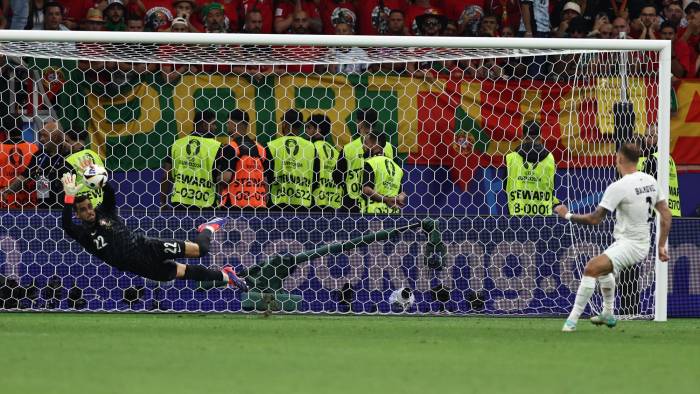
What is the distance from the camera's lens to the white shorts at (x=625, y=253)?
1162cm

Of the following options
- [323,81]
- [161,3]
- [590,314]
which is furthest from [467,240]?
[161,3]

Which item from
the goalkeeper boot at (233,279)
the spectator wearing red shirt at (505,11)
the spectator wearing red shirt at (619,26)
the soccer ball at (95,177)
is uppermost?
the spectator wearing red shirt at (505,11)

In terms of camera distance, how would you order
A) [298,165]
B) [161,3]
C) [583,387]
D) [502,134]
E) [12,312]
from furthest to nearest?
[161,3], [502,134], [298,165], [12,312], [583,387]

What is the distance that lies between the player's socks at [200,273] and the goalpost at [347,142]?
404mm

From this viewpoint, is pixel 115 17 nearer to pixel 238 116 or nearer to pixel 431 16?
pixel 238 116

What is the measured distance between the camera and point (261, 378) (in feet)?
26.6

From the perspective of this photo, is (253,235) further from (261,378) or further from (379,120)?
(261,378)

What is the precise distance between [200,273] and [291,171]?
1.87 metres

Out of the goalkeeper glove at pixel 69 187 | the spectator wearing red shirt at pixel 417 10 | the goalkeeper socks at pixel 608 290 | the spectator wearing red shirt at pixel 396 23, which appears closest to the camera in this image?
the goalkeeper socks at pixel 608 290

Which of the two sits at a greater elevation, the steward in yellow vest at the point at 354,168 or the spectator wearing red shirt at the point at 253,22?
the spectator wearing red shirt at the point at 253,22

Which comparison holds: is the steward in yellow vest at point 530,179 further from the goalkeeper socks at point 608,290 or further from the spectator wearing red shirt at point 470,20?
the spectator wearing red shirt at point 470,20

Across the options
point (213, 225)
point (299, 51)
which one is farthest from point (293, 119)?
point (213, 225)

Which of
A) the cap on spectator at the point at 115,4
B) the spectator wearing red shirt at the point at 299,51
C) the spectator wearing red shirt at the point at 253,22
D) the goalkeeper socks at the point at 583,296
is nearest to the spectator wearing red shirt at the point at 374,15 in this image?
the spectator wearing red shirt at the point at 299,51

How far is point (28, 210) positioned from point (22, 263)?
576 mm
